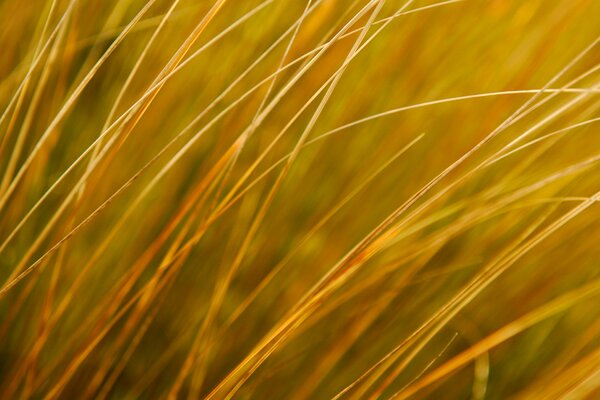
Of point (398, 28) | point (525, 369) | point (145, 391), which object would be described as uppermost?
point (398, 28)

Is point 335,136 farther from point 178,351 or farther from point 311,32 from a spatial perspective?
point 178,351

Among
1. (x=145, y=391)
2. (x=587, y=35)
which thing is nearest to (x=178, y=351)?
(x=145, y=391)

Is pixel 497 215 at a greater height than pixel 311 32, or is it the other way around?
pixel 311 32

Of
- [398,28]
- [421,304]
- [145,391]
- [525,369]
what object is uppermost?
[398,28]

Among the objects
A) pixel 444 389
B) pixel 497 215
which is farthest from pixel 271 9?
pixel 444 389

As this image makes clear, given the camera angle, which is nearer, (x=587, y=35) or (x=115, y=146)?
(x=115, y=146)

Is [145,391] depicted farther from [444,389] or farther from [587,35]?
[587,35]
